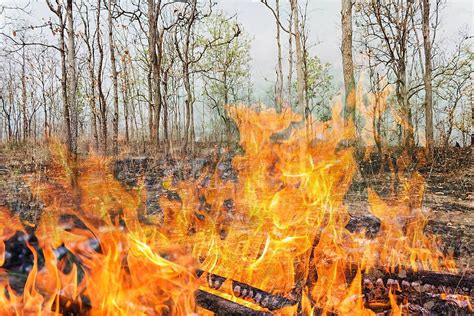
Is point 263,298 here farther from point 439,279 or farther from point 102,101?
point 102,101

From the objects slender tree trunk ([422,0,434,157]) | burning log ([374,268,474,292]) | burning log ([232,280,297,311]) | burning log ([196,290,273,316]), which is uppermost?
slender tree trunk ([422,0,434,157])

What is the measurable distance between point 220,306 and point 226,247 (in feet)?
7.83

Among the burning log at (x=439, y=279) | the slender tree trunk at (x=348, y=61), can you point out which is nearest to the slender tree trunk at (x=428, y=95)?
the slender tree trunk at (x=348, y=61)

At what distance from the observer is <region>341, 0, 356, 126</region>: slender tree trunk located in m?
9.52

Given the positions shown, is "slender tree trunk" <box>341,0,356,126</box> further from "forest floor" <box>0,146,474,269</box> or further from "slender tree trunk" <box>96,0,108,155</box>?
"slender tree trunk" <box>96,0,108,155</box>

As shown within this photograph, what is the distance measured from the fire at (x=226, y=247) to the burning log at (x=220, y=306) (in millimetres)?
69

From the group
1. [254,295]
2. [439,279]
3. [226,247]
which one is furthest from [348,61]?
[254,295]

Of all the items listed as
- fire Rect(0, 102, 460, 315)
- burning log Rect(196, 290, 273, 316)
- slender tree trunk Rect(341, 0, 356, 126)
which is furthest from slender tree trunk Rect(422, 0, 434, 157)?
burning log Rect(196, 290, 273, 316)

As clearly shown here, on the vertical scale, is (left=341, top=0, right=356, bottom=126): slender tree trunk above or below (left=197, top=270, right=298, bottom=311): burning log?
above

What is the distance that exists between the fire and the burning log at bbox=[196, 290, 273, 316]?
0.07 metres

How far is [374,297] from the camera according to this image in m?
2.52

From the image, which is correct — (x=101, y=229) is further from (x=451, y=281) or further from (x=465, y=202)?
(x=465, y=202)

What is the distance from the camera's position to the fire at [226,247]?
192 centimetres

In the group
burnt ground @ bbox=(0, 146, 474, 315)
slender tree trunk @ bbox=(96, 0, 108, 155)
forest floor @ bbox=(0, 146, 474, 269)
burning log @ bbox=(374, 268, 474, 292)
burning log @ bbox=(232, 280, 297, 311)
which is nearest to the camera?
burning log @ bbox=(232, 280, 297, 311)
